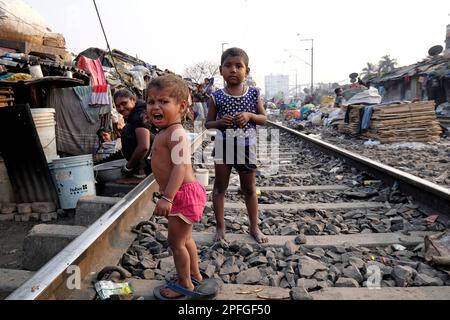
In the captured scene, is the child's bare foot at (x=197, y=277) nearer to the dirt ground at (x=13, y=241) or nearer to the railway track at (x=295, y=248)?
the railway track at (x=295, y=248)

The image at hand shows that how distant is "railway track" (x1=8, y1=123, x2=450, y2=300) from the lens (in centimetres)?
203

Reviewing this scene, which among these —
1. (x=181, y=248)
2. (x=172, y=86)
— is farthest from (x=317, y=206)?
(x=172, y=86)

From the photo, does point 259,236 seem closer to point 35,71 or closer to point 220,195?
point 220,195

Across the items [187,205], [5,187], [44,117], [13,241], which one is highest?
[44,117]

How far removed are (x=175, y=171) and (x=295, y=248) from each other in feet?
3.87

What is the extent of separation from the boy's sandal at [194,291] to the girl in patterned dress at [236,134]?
0.84 metres

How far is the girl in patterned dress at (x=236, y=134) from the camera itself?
2.82 meters

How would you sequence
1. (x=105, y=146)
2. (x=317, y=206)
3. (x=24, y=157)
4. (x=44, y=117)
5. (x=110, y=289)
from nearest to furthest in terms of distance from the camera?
(x=110, y=289) < (x=317, y=206) < (x=24, y=157) < (x=44, y=117) < (x=105, y=146)

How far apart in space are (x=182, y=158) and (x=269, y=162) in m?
4.97

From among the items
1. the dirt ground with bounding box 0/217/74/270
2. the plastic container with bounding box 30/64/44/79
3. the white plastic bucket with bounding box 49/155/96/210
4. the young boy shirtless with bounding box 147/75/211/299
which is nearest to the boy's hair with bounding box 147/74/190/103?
the young boy shirtless with bounding box 147/75/211/299

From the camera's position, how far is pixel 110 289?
197cm
